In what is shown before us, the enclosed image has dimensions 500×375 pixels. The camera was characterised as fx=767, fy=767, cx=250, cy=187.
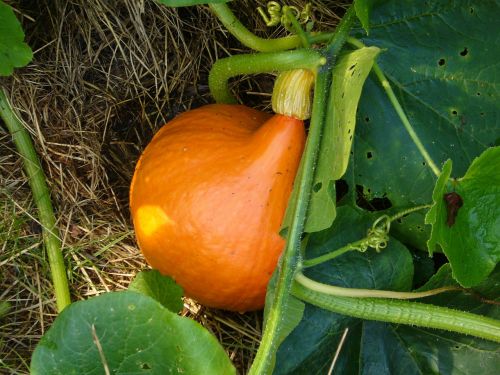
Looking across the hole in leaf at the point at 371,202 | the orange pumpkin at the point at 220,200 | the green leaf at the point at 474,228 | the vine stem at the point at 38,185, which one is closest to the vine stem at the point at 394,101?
the green leaf at the point at 474,228

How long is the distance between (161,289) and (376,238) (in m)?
0.49

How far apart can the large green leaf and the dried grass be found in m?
0.39

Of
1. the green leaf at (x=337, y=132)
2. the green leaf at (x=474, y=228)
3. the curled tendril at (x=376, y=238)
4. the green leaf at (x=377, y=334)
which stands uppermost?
the green leaf at (x=337, y=132)

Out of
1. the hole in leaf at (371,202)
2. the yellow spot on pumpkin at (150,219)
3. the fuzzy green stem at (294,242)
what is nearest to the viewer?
the fuzzy green stem at (294,242)

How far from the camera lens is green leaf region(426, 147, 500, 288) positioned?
1493 mm

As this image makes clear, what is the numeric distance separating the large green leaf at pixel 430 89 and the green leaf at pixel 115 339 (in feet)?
2.34

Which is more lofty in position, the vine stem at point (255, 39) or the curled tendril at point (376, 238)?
the vine stem at point (255, 39)

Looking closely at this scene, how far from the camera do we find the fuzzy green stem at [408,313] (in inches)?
60.7

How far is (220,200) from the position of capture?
69.0 inches

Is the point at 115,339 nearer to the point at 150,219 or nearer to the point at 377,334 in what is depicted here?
the point at 150,219

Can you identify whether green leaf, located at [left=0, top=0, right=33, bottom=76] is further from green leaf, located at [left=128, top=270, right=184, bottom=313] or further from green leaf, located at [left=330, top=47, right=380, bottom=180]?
green leaf, located at [left=330, top=47, right=380, bottom=180]

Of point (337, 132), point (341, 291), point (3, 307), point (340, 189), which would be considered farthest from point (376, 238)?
point (3, 307)

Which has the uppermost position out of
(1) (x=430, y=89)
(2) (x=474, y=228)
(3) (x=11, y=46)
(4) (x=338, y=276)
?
(3) (x=11, y=46)

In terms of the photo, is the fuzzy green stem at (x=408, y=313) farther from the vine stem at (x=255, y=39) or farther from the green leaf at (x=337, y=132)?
the vine stem at (x=255, y=39)
